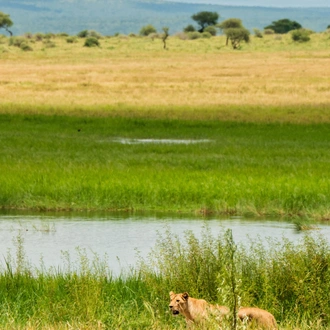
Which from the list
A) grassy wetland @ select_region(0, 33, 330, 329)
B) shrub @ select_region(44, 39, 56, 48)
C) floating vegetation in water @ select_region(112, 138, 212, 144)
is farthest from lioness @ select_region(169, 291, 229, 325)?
shrub @ select_region(44, 39, 56, 48)

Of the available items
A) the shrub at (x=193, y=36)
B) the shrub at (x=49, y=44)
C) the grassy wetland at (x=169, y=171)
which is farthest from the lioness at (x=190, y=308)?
the shrub at (x=193, y=36)

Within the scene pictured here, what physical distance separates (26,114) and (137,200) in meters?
20.1

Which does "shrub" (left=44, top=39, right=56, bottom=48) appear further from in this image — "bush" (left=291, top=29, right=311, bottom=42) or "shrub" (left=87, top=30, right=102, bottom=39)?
"bush" (left=291, top=29, right=311, bottom=42)

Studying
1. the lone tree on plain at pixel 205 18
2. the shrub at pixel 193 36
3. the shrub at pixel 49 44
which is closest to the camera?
the shrub at pixel 49 44

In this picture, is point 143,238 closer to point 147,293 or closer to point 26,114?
point 147,293

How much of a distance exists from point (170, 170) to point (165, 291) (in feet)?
42.5

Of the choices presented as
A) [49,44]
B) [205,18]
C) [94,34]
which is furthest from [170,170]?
[205,18]

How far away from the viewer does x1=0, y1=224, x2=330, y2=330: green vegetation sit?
10414 mm

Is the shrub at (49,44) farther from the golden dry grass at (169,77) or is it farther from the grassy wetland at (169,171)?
the grassy wetland at (169,171)

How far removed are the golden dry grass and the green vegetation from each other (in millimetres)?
28042

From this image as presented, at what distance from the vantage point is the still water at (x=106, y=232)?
625 inches

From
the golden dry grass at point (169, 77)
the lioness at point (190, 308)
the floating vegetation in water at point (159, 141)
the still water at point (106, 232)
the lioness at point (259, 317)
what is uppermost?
the lioness at point (190, 308)

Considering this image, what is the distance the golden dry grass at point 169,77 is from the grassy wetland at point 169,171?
18cm

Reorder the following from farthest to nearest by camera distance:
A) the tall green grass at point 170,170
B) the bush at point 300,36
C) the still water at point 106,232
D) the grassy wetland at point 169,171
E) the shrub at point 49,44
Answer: the bush at point 300,36 < the shrub at point 49,44 < the tall green grass at point 170,170 < the still water at point 106,232 < the grassy wetland at point 169,171
